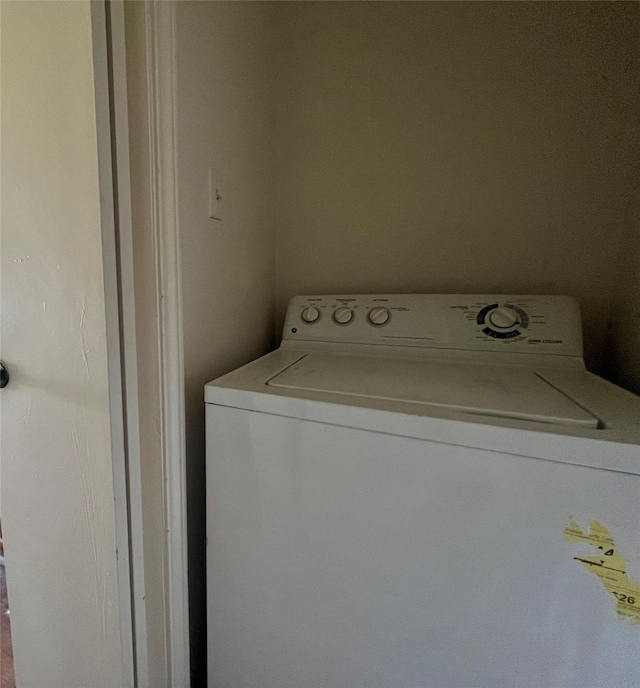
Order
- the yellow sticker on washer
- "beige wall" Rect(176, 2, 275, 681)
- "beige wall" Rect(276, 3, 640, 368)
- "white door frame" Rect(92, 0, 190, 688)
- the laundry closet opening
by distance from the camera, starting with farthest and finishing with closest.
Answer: "beige wall" Rect(276, 3, 640, 368), the laundry closet opening, "beige wall" Rect(176, 2, 275, 681), "white door frame" Rect(92, 0, 190, 688), the yellow sticker on washer

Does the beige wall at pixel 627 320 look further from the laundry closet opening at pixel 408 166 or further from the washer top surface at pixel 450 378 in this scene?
the washer top surface at pixel 450 378

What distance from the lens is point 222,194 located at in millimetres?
833

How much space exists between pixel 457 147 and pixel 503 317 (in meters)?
0.56

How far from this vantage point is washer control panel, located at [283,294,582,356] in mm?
862

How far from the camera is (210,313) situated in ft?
2.62

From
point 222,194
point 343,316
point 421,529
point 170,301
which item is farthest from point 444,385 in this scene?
point 222,194

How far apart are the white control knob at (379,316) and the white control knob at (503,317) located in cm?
26

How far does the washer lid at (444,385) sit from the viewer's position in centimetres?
55

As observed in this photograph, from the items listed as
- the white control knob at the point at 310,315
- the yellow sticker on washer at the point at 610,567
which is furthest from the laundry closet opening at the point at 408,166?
the yellow sticker on washer at the point at 610,567

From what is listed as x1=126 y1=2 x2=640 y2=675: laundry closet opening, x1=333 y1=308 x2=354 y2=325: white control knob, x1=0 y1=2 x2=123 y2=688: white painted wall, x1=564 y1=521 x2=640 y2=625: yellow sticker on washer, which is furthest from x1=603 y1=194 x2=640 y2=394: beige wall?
x1=0 y1=2 x2=123 y2=688: white painted wall

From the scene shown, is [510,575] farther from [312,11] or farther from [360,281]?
[312,11]

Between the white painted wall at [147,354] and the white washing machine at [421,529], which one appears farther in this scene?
the white painted wall at [147,354]

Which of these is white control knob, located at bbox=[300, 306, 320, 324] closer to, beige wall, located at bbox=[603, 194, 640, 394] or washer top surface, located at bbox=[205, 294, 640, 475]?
washer top surface, located at bbox=[205, 294, 640, 475]

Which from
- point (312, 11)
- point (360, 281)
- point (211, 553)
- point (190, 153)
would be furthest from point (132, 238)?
point (312, 11)
